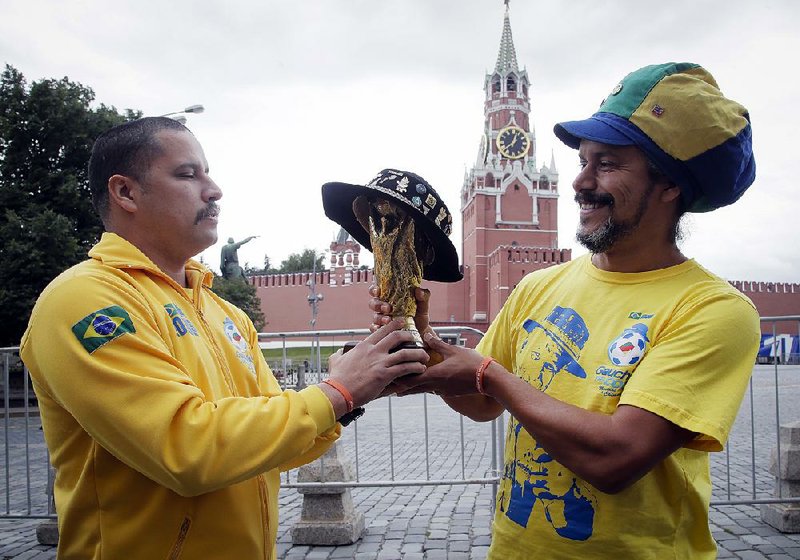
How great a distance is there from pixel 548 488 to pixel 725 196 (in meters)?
1.01

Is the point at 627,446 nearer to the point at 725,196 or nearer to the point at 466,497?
the point at 725,196

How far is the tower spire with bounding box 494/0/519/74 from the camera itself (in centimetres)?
5406

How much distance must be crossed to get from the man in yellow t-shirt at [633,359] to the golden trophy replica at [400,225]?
91mm

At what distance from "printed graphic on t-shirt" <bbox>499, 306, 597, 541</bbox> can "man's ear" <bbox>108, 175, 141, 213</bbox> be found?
131cm

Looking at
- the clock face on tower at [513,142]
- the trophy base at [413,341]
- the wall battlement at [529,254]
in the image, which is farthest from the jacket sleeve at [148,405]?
the clock face on tower at [513,142]

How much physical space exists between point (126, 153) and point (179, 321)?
1.79 feet

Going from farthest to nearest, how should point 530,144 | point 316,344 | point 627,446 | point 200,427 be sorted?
point 530,144 → point 316,344 → point 627,446 → point 200,427

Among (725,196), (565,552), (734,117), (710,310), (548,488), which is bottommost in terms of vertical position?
(565,552)

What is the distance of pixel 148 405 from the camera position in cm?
141

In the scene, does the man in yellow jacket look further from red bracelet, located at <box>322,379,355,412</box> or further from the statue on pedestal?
the statue on pedestal

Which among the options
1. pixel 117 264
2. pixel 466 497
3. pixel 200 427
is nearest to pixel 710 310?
pixel 200 427

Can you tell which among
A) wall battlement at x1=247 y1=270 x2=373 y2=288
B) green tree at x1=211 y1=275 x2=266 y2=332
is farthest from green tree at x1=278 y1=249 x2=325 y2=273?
green tree at x1=211 y1=275 x2=266 y2=332

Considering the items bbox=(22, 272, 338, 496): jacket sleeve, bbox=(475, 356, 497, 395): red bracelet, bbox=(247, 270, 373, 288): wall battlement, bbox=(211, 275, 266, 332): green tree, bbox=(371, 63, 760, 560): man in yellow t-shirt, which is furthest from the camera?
bbox=(247, 270, 373, 288): wall battlement

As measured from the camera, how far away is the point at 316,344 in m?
5.25
